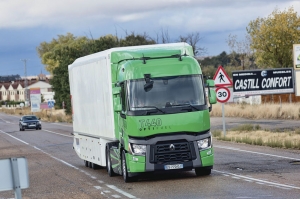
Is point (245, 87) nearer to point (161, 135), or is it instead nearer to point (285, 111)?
point (285, 111)

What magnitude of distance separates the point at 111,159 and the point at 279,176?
14.3 feet

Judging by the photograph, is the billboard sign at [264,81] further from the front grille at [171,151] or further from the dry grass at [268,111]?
the front grille at [171,151]

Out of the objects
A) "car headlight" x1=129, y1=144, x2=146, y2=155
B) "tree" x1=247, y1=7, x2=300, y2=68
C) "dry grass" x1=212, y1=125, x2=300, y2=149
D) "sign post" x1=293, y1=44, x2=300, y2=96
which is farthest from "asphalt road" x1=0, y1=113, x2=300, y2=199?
"tree" x1=247, y1=7, x2=300, y2=68

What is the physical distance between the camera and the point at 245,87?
39.2 metres

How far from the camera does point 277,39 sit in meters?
66.2

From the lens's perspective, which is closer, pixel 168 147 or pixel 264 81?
pixel 168 147

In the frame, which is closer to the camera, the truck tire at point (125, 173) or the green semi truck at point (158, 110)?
the green semi truck at point (158, 110)

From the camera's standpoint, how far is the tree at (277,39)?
217ft

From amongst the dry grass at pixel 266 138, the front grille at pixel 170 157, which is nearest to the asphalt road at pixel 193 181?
the front grille at pixel 170 157

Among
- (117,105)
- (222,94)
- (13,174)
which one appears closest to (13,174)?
(13,174)

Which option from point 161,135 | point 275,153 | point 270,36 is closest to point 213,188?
point 161,135

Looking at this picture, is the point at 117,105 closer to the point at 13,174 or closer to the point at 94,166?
the point at 94,166

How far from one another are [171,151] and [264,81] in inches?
938

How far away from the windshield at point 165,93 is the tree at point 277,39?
4979 cm
